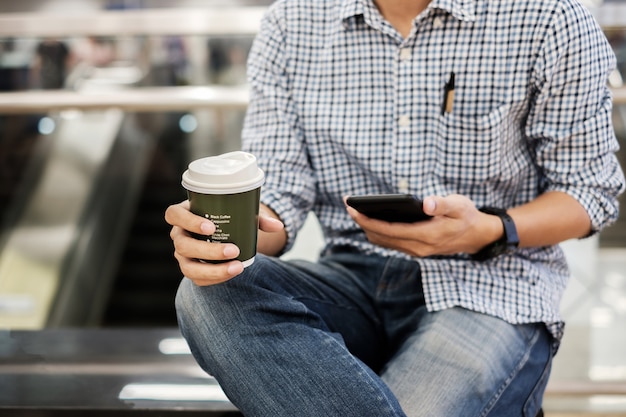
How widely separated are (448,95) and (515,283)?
0.38m

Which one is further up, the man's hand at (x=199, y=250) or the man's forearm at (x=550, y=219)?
the man's hand at (x=199, y=250)

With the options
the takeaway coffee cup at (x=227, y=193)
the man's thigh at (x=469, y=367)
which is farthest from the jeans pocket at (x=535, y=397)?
the takeaway coffee cup at (x=227, y=193)

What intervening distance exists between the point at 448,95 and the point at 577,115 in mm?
236

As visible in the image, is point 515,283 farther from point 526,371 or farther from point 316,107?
point 316,107

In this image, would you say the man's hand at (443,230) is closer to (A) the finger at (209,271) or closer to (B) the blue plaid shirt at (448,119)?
(B) the blue plaid shirt at (448,119)

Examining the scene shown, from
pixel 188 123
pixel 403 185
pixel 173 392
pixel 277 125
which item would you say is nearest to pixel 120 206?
pixel 188 123

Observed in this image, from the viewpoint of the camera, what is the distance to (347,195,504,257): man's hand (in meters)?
1.17

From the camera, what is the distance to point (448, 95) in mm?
1330

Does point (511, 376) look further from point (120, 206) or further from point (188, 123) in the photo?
point (120, 206)

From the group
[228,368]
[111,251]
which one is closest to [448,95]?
[228,368]

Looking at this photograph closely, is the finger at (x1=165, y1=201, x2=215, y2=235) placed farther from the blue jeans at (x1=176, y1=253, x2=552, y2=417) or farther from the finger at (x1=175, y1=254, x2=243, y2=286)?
the blue jeans at (x1=176, y1=253, x2=552, y2=417)

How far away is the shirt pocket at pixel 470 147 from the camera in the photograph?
1.31 meters

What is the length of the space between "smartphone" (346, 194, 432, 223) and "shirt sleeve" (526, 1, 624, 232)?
0.32 metres

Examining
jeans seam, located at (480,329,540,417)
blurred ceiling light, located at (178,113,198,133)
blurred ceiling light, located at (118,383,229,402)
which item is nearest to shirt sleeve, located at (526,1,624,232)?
jeans seam, located at (480,329,540,417)
